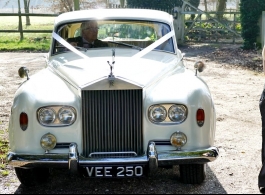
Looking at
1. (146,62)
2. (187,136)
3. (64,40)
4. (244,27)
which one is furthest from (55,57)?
(244,27)

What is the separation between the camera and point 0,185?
17.2 ft

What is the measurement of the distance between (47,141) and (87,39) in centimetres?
209

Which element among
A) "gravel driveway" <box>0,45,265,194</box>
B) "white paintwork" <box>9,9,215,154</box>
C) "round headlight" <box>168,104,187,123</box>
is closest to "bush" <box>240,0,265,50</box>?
"gravel driveway" <box>0,45,265,194</box>

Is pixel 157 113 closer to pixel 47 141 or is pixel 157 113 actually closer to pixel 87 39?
pixel 47 141

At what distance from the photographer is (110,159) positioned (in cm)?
456

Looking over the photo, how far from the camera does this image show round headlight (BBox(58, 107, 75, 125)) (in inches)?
186

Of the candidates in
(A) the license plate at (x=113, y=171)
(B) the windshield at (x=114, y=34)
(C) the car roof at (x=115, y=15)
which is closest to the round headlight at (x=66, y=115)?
(A) the license plate at (x=113, y=171)

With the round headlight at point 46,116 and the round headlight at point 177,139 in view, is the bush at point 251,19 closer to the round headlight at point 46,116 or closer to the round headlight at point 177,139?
the round headlight at point 177,139

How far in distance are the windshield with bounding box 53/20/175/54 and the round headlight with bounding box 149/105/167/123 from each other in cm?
168

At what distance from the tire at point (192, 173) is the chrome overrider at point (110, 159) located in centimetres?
32

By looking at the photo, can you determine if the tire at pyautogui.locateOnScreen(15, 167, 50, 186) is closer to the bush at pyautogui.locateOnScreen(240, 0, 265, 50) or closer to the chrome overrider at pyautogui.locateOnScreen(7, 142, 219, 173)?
the chrome overrider at pyautogui.locateOnScreen(7, 142, 219, 173)

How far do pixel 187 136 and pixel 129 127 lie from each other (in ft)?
1.76

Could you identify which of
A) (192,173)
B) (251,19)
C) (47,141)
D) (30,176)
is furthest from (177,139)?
(251,19)

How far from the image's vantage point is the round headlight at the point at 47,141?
4699 mm
